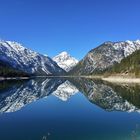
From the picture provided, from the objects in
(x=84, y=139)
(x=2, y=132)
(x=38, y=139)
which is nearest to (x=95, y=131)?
(x=84, y=139)

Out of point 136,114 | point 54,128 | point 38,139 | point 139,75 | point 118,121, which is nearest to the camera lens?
point 38,139

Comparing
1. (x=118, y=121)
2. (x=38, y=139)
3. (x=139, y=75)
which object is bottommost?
(x=38, y=139)

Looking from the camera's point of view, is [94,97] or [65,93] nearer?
[94,97]

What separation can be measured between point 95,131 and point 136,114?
15446mm

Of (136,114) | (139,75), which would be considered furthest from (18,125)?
(139,75)

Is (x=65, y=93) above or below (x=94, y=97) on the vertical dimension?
above

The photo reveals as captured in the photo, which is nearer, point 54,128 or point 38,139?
point 38,139

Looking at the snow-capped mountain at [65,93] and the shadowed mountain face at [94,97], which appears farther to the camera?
the snow-capped mountain at [65,93]

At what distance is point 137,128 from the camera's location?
3556cm

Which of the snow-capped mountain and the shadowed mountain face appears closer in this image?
the shadowed mountain face

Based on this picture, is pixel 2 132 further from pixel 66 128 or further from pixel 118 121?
pixel 118 121

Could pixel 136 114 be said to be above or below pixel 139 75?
below

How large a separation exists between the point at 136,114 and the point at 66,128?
51.2ft

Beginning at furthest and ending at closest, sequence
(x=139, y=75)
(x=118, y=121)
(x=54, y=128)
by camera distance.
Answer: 1. (x=139, y=75)
2. (x=118, y=121)
3. (x=54, y=128)
